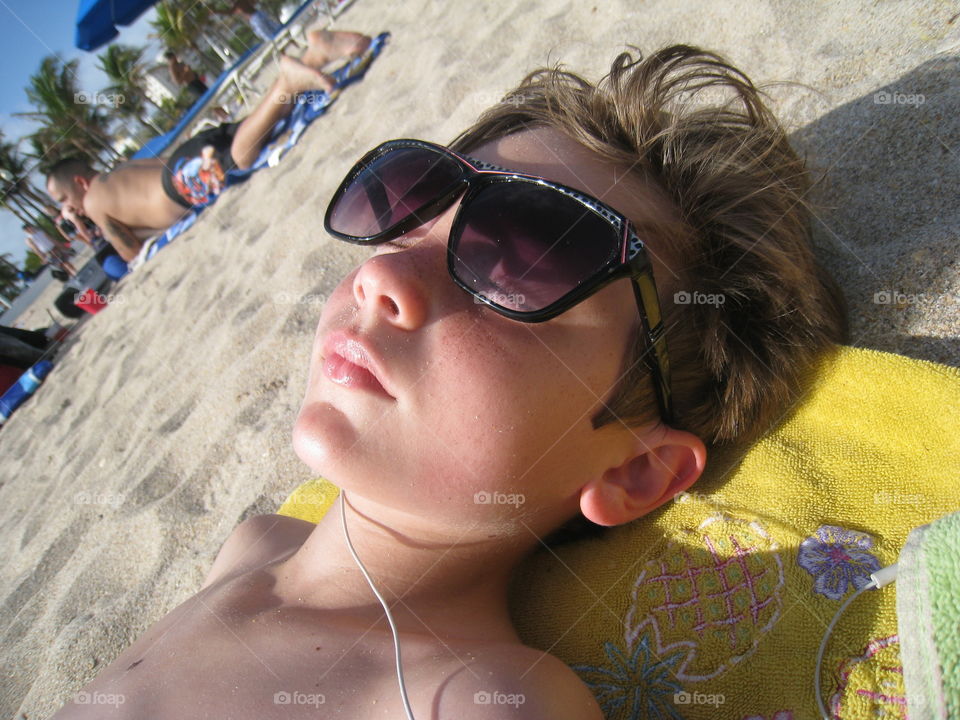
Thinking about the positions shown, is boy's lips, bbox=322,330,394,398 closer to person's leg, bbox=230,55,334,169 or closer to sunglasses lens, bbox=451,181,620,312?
sunglasses lens, bbox=451,181,620,312

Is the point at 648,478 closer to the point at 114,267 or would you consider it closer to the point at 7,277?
the point at 114,267

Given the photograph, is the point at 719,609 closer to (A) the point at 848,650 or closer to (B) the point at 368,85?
(A) the point at 848,650

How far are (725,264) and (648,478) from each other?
0.55m

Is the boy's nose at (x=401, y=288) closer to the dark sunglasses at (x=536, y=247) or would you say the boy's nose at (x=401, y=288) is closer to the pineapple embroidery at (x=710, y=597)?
the dark sunglasses at (x=536, y=247)

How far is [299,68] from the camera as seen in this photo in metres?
5.45

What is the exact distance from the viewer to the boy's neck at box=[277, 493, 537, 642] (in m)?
1.18

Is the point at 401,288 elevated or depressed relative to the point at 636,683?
elevated

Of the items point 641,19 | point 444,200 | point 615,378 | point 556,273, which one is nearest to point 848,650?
point 615,378

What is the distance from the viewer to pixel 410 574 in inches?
48.6

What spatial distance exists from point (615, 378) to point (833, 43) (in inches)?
72.6

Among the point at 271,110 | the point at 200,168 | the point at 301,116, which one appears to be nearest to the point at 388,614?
the point at 301,116

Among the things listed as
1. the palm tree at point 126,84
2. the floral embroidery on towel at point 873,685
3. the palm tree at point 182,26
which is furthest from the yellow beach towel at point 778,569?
the palm tree at point 126,84

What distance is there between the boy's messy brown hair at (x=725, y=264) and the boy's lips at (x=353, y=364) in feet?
1.83

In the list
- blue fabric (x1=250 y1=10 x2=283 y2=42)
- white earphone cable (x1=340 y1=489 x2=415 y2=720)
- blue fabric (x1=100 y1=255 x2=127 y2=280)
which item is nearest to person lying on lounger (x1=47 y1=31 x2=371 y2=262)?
blue fabric (x1=100 y1=255 x2=127 y2=280)
